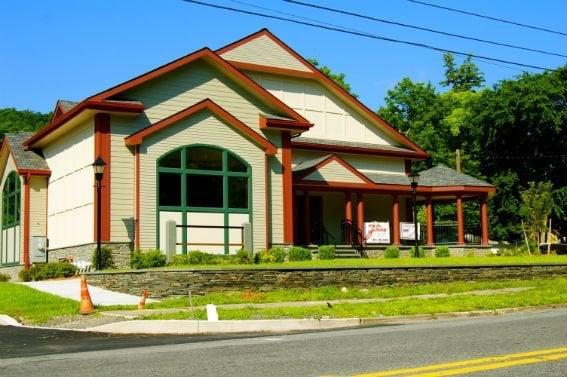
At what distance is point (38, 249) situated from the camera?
91.7ft

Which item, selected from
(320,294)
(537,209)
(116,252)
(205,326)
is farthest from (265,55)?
(205,326)

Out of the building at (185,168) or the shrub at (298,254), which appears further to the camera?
the shrub at (298,254)

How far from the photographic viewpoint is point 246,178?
1056 inches

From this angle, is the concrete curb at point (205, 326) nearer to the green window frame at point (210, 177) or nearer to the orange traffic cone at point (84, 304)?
the orange traffic cone at point (84, 304)

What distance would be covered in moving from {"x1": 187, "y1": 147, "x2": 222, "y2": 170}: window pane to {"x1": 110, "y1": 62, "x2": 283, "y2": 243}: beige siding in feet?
1.14

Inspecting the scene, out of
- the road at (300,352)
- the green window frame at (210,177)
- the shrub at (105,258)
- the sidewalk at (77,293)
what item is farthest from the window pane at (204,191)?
the road at (300,352)

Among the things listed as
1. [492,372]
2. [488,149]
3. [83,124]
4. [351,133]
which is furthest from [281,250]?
[488,149]

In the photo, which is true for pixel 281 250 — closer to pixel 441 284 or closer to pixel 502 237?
pixel 441 284

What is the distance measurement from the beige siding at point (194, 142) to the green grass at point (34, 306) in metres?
5.30

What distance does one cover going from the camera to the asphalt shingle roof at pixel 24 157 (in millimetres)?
28734

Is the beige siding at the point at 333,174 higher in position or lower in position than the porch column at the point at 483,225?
higher

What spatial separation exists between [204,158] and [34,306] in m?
10.0

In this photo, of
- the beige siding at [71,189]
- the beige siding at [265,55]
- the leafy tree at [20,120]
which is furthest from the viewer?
the leafy tree at [20,120]

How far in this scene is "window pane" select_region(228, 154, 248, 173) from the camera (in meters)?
26.6
